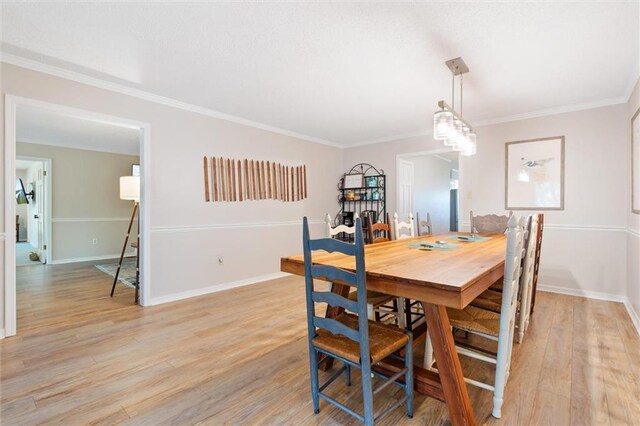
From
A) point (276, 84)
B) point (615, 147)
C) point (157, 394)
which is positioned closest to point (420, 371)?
point (157, 394)

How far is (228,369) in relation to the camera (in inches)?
80.2

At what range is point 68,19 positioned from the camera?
1999 millimetres

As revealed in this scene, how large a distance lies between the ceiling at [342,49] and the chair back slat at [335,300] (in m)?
1.71

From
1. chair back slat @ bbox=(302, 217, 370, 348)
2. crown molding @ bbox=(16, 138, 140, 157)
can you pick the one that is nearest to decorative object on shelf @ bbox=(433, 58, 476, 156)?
chair back slat @ bbox=(302, 217, 370, 348)

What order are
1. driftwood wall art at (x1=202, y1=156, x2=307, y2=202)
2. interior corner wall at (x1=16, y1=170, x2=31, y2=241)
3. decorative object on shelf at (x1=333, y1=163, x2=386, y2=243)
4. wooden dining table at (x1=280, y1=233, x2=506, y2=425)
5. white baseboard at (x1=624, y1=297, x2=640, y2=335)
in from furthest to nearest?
interior corner wall at (x1=16, y1=170, x2=31, y2=241)
decorative object on shelf at (x1=333, y1=163, x2=386, y2=243)
driftwood wall art at (x1=202, y1=156, x2=307, y2=202)
white baseboard at (x1=624, y1=297, x2=640, y2=335)
wooden dining table at (x1=280, y1=233, x2=506, y2=425)

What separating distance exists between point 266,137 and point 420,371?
3762 mm

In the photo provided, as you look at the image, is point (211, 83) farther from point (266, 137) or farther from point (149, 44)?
point (266, 137)

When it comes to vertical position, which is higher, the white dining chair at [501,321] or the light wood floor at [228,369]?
the white dining chair at [501,321]

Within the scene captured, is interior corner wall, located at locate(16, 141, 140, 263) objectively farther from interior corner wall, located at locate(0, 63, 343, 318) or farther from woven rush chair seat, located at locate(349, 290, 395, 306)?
woven rush chair seat, located at locate(349, 290, 395, 306)

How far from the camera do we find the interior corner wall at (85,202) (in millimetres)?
5766

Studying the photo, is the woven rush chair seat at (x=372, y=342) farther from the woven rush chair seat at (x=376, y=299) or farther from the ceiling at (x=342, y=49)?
the ceiling at (x=342, y=49)

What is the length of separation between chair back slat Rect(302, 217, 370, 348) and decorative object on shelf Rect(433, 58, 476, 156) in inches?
59.2

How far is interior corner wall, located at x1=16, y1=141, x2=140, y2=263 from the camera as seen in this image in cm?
577

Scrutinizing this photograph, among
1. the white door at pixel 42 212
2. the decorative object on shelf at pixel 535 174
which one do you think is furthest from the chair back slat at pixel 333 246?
the white door at pixel 42 212
